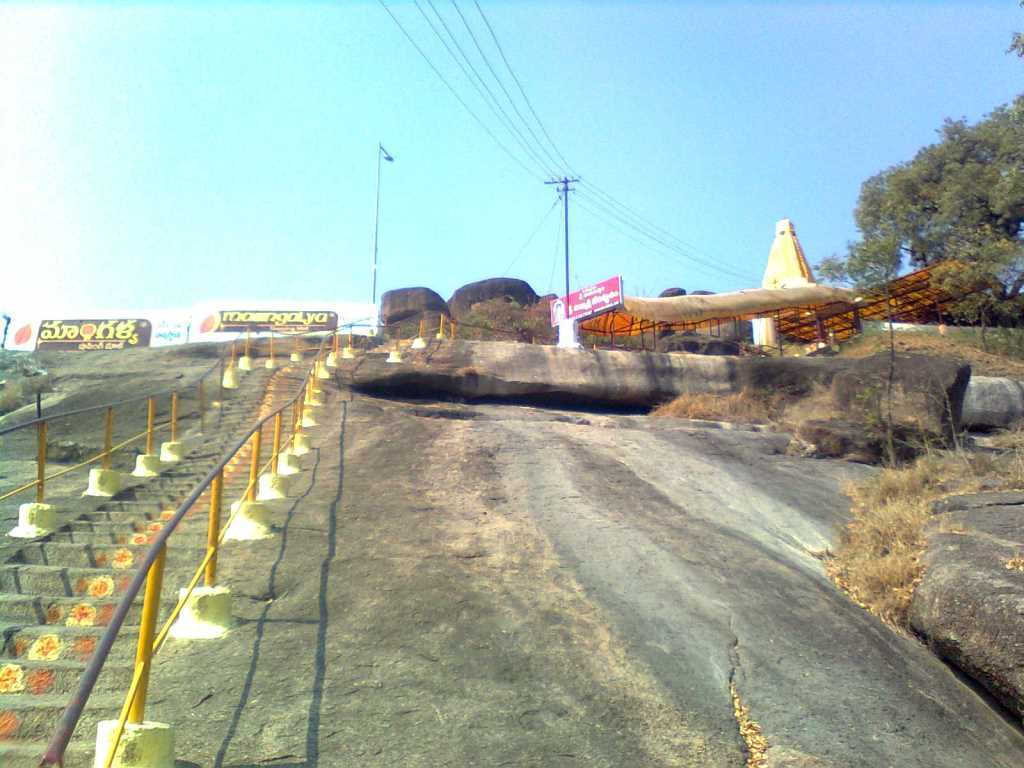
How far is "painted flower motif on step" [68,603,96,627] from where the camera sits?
5.83 m

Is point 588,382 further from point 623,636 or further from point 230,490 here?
point 623,636

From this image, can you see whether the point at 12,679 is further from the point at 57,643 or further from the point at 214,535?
the point at 214,535

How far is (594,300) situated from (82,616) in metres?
18.6

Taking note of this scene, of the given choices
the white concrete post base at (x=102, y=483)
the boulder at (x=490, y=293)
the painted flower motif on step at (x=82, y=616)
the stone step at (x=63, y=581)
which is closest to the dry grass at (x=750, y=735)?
the painted flower motif on step at (x=82, y=616)

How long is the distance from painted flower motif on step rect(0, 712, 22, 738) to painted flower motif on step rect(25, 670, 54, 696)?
44 centimetres

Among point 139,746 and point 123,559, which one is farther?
point 123,559

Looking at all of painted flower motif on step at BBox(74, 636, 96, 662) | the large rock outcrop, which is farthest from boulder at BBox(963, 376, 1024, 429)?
painted flower motif on step at BBox(74, 636, 96, 662)

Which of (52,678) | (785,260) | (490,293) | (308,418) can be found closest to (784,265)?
(785,260)

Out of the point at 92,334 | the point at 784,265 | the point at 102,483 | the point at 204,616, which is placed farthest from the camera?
the point at 784,265

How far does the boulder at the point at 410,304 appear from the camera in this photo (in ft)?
123

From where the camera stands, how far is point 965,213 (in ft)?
88.1

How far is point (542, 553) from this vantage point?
7465mm

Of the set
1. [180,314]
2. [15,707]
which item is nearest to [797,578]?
[15,707]

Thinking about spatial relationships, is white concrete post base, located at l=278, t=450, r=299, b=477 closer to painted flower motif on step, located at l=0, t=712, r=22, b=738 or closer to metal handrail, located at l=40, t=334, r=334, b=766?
painted flower motif on step, located at l=0, t=712, r=22, b=738
